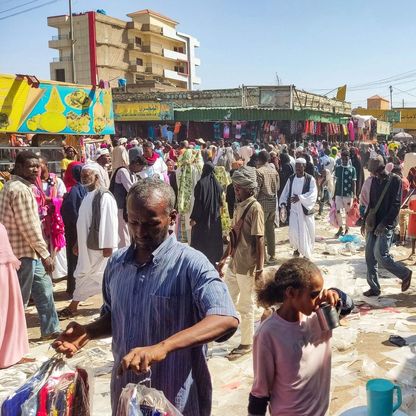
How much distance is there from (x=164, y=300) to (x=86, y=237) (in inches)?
147

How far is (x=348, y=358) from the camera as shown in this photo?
434 cm

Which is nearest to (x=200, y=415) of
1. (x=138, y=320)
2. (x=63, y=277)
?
(x=138, y=320)

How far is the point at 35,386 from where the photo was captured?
1.64 metres

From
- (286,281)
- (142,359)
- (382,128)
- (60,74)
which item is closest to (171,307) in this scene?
(142,359)

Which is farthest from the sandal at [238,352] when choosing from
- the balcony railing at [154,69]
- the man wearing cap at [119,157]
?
the balcony railing at [154,69]

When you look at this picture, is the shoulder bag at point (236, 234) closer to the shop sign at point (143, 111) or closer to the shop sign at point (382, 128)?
the shop sign at point (143, 111)

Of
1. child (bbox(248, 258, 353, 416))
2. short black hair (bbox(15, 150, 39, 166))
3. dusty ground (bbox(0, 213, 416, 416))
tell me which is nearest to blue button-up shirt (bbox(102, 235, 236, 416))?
child (bbox(248, 258, 353, 416))

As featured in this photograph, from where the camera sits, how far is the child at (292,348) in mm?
2178

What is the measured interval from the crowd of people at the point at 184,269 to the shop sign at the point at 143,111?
58.4 feet

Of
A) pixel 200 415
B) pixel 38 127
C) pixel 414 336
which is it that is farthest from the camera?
pixel 38 127

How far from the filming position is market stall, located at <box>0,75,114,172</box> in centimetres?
814

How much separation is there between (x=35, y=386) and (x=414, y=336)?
4.20m

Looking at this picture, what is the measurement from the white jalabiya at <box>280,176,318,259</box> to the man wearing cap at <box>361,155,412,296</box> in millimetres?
1447

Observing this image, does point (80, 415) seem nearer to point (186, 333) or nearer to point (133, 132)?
point (186, 333)
